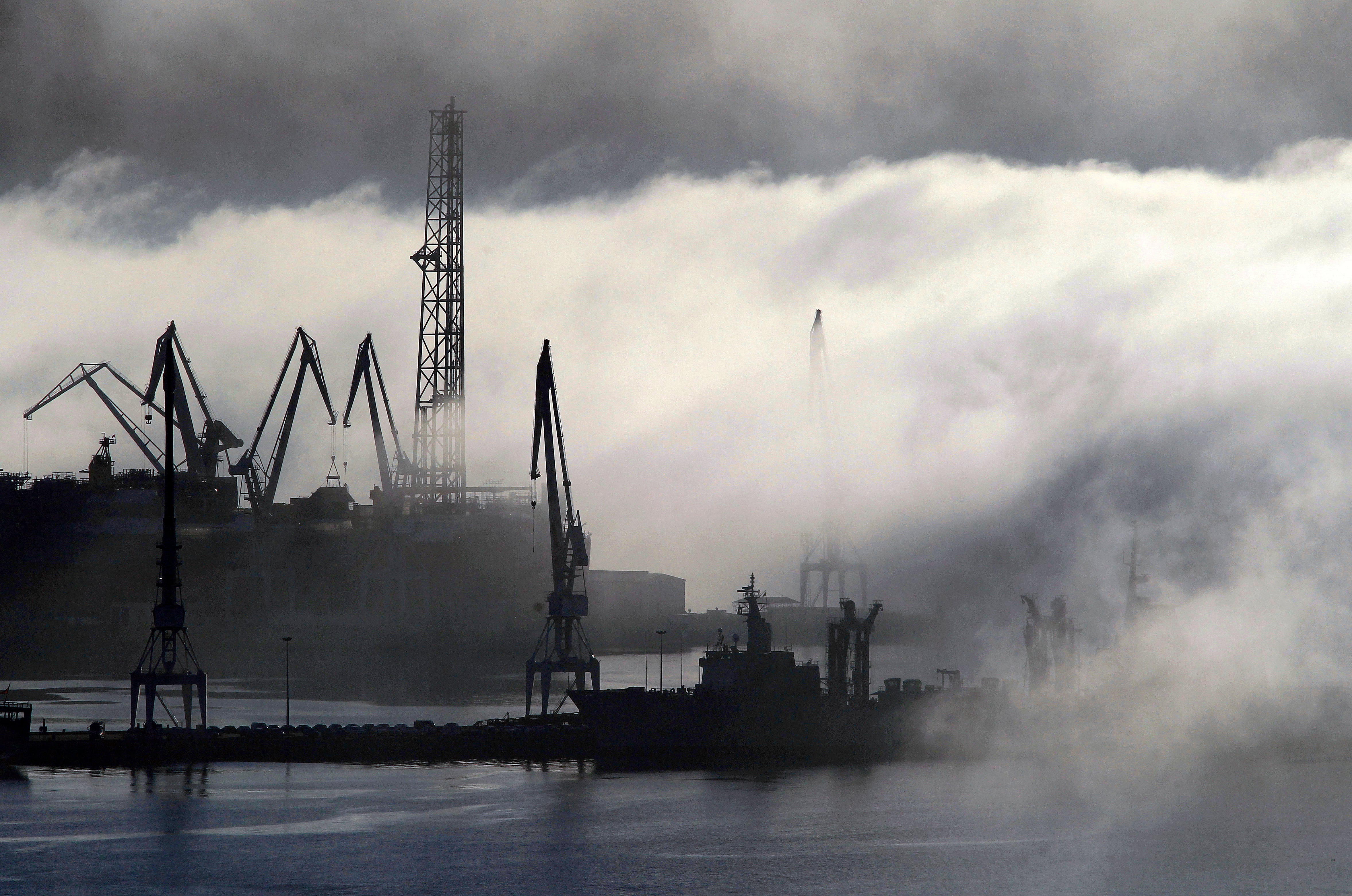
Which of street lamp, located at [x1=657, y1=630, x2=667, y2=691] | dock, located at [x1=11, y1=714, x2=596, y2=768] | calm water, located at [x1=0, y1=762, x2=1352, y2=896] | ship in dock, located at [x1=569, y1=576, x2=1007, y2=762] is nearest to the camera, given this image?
calm water, located at [x1=0, y1=762, x2=1352, y2=896]

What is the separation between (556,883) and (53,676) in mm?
127559

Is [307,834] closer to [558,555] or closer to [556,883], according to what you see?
[556,883]

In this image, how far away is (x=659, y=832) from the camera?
6788cm

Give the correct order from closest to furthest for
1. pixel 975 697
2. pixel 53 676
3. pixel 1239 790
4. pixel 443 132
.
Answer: pixel 1239 790, pixel 975 697, pixel 53 676, pixel 443 132

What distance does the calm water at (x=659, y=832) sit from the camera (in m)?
59.8

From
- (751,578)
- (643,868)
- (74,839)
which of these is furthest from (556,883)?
(751,578)

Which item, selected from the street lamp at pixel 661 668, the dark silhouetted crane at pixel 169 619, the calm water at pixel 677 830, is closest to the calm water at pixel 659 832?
the calm water at pixel 677 830

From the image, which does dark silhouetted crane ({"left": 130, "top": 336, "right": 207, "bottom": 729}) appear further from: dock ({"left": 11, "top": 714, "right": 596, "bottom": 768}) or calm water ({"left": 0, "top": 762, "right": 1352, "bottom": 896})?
calm water ({"left": 0, "top": 762, "right": 1352, "bottom": 896})

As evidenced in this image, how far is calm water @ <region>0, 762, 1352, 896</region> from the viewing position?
59844 mm

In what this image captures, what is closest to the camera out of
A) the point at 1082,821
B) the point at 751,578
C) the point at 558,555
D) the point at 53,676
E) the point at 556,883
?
the point at 556,883

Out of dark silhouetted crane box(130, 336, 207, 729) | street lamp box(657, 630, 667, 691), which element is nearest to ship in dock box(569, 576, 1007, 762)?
street lamp box(657, 630, 667, 691)

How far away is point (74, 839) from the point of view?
64312 mm

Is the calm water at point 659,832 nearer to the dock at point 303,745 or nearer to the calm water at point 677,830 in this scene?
the calm water at point 677,830

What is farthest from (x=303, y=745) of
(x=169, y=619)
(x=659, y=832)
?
(x=659, y=832)
